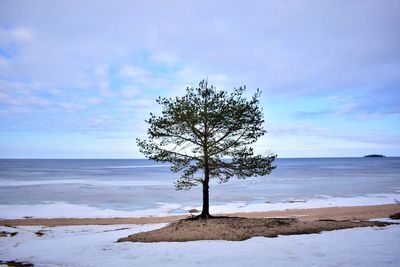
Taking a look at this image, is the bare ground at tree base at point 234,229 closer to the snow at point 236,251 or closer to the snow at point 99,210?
the snow at point 236,251

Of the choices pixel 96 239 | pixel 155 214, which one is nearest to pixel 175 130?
pixel 96 239

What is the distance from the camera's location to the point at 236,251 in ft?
37.1

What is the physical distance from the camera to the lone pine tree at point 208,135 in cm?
1773

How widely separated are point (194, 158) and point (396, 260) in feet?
36.6

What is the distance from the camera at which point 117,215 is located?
31.0 metres

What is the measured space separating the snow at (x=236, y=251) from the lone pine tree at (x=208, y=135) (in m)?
5.80

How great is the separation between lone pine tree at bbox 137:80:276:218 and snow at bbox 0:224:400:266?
19.0 feet

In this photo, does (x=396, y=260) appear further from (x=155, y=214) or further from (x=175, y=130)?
(x=155, y=214)

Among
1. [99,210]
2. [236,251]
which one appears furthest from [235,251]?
[99,210]

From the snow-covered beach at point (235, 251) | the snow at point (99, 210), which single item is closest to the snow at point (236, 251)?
the snow-covered beach at point (235, 251)

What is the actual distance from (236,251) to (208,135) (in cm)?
829

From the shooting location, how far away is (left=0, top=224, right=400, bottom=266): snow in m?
10.0

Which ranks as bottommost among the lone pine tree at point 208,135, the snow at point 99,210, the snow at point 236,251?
the snow at point 99,210

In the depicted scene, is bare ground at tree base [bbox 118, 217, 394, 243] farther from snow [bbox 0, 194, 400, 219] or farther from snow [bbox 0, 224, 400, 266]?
snow [bbox 0, 194, 400, 219]
